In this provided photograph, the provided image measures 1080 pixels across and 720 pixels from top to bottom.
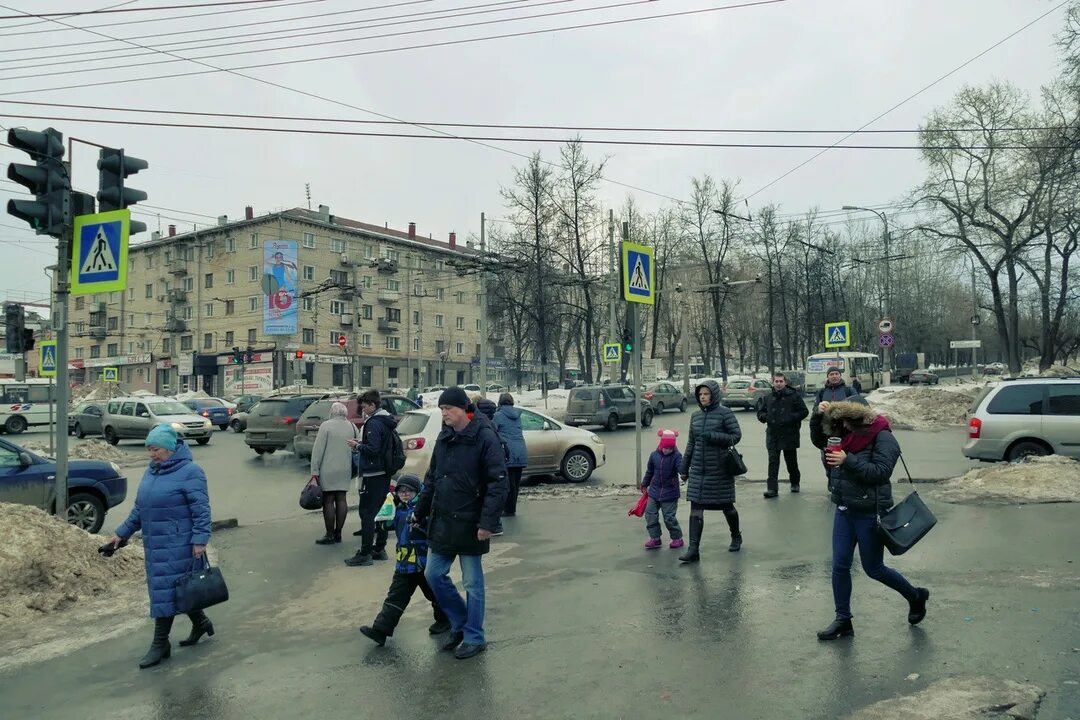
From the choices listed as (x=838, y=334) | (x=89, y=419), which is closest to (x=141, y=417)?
(x=89, y=419)

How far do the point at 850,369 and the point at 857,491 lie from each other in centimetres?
4730

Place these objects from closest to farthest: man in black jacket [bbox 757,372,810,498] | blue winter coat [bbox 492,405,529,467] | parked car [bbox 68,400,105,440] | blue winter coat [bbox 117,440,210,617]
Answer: blue winter coat [bbox 117,440,210,617] < blue winter coat [bbox 492,405,529,467] < man in black jacket [bbox 757,372,810,498] < parked car [bbox 68,400,105,440]

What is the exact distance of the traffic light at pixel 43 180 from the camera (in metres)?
7.64

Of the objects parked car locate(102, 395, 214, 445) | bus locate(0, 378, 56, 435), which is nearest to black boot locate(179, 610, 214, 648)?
parked car locate(102, 395, 214, 445)

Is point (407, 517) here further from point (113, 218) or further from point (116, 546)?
point (113, 218)

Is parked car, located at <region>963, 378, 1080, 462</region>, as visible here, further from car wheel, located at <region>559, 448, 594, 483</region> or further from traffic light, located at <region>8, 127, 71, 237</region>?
traffic light, located at <region>8, 127, 71, 237</region>

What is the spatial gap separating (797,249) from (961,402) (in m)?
25.9

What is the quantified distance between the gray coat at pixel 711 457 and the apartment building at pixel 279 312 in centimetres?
5111

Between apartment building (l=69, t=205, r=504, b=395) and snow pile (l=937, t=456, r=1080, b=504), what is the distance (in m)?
49.0

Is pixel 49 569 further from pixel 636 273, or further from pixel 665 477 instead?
pixel 636 273

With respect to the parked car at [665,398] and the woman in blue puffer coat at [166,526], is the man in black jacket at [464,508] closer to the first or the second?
the woman in blue puffer coat at [166,526]

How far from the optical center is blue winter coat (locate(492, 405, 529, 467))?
10.0 metres

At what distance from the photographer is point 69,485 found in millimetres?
9719

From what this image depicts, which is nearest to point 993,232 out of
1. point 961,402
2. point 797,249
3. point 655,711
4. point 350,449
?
point 961,402
